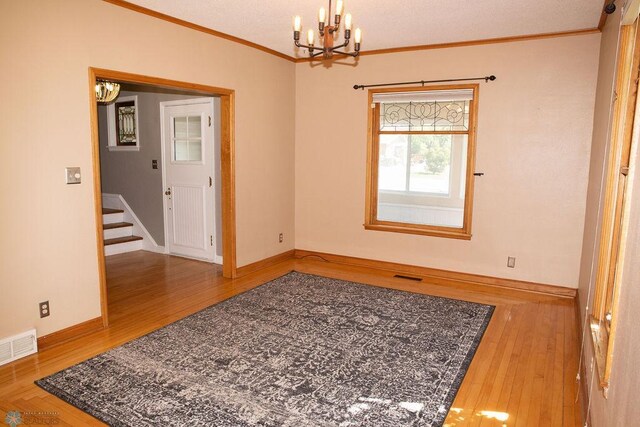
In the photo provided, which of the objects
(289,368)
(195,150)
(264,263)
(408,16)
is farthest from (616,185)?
(195,150)

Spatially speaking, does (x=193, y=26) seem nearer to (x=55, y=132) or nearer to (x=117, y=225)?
(x=55, y=132)

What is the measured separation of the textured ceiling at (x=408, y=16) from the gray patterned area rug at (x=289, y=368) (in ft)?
8.83

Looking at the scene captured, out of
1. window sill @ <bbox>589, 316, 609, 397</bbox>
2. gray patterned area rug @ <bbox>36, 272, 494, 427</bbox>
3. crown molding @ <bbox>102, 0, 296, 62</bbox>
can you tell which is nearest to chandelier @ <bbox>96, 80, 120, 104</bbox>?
crown molding @ <bbox>102, 0, 296, 62</bbox>

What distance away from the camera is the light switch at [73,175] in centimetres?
321

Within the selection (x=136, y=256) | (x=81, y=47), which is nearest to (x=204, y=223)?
(x=136, y=256)

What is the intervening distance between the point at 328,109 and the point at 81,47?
3.07 m

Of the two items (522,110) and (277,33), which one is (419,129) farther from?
(277,33)

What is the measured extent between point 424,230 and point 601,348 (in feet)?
10.4

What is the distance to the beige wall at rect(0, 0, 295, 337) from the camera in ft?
9.47

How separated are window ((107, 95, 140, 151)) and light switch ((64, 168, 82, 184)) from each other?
10.1 ft

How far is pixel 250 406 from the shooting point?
2459mm

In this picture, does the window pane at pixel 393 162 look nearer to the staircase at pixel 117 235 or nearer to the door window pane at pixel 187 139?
the door window pane at pixel 187 139

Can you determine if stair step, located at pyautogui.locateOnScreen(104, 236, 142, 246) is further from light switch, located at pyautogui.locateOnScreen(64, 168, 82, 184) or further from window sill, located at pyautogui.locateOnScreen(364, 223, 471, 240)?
window sill, located at pyautogui.locateOnScreen(364, 223, 471, 240)

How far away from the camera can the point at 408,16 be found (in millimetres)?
3861
